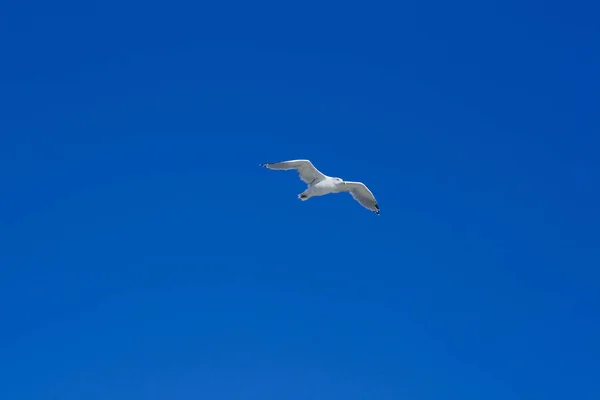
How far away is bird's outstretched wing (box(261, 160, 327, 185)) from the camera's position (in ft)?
139

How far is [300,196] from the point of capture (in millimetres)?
42594

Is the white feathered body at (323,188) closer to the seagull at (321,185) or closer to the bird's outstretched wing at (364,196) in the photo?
the seagull at (321,185)

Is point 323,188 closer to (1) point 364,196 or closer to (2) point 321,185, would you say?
(2) point 321,185

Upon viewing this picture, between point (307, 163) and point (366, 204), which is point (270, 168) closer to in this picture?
point (307, 163)

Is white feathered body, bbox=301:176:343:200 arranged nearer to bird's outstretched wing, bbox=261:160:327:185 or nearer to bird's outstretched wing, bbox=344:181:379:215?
bird's outstretched wing, bbox=261:160:327:185

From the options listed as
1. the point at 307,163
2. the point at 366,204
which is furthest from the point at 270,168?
the point at 366,204

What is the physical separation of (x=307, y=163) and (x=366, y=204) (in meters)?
3.14

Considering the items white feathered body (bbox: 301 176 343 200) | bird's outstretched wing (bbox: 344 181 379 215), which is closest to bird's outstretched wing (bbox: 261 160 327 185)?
white feathered body (bbox: 301 176 343 200)

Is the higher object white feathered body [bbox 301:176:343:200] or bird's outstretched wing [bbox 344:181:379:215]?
bird's outstretched wing [bbox 344:181:379:215]

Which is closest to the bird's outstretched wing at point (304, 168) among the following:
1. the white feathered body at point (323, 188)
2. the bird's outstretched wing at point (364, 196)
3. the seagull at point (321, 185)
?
the seagull at point (321, 185)

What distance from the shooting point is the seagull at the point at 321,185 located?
1672 inches

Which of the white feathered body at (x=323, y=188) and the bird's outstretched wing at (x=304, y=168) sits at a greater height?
the bird's outstretched wing at (x=304, y=168)

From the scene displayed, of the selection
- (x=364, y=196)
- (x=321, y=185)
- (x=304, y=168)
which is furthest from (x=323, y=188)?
(x=364, y=196)

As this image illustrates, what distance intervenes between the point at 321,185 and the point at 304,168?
3.42 feet
